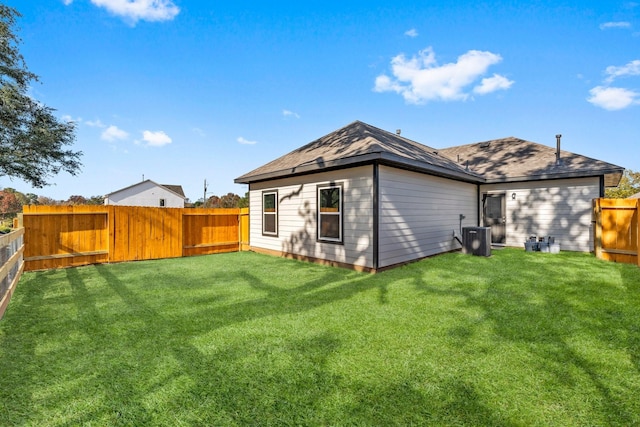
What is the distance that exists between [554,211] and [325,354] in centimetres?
1003

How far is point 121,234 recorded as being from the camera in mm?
7961

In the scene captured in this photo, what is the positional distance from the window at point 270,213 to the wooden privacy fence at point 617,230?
8900 millimetres

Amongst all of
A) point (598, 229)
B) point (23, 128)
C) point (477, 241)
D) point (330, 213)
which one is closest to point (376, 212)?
point (330, 213)

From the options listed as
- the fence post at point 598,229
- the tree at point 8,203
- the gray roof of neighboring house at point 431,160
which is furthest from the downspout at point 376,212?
the tree at point 8,203

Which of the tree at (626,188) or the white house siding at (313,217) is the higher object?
the tree at (626,188)

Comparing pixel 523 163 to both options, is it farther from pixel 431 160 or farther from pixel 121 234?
pixel 121 234

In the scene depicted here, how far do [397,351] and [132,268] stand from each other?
704 centimetres

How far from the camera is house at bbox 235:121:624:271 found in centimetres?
653

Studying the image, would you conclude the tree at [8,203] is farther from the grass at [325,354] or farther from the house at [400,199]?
the grass at [325,354]

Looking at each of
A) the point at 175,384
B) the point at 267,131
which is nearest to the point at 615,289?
the point at 175,384

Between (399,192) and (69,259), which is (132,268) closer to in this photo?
(69,259)

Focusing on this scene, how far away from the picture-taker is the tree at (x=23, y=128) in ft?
48.3

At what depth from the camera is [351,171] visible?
6789mm

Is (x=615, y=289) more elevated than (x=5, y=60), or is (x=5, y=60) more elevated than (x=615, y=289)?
(x=5, y=60)
